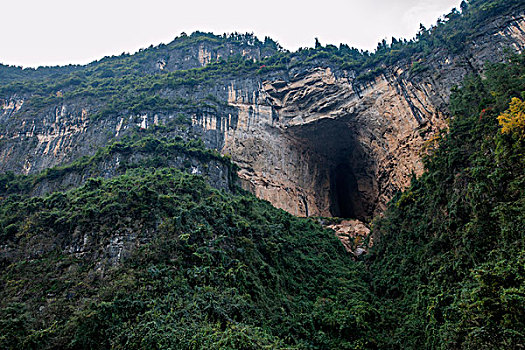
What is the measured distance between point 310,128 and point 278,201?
273 inches

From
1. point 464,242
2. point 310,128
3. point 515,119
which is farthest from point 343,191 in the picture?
point 515,119

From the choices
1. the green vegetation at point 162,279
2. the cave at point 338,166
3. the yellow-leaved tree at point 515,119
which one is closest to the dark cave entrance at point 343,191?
the cave at point 338,166

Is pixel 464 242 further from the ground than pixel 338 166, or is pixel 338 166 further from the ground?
pixel 338 166

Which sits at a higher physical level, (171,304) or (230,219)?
(230,219)

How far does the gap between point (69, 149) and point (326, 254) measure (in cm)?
2068

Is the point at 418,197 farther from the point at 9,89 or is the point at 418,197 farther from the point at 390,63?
the point at 9,89

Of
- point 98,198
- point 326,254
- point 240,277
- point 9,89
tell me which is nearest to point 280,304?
point 240,277

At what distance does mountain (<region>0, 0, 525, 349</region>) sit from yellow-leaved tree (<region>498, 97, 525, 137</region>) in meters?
0.08

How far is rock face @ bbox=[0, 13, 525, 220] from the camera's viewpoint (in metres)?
23.5

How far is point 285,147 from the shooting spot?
2995cm

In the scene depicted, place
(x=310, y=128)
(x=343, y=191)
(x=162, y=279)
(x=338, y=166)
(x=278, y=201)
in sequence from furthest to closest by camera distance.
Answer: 1. (x=343, y=191)
2. (x=338, y=166)
3. (x=310, y=128)
4. (x=278, y=201)
5. (x=162, y=279)

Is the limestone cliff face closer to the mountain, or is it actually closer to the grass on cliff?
the mountain

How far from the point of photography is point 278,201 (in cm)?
2727

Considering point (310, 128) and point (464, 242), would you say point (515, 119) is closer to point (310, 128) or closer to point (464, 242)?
point (464, 242)
